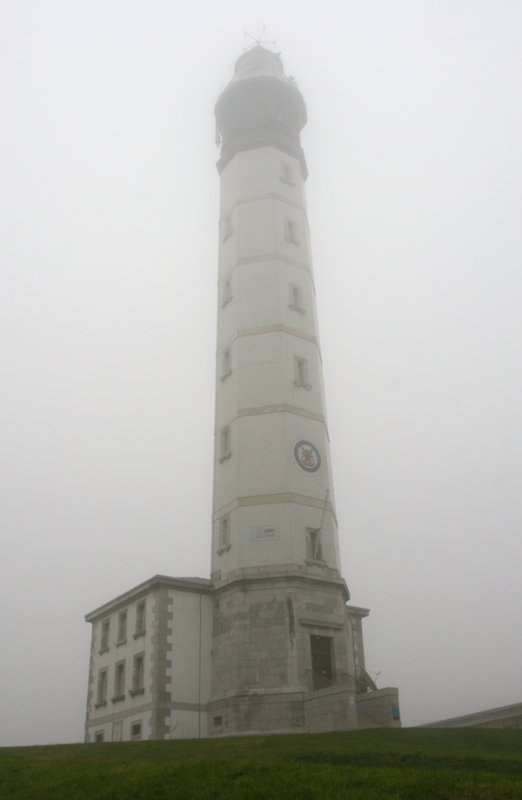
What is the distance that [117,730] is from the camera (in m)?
36.9

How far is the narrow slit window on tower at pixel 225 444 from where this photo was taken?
4019cm

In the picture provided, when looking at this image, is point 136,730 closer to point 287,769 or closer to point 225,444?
point 225,444

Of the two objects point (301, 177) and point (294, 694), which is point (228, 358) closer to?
point (301, 177)

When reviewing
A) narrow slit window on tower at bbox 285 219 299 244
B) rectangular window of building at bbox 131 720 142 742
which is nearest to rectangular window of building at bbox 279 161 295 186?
narrow slit window on tower at bbox 285 219 299 244

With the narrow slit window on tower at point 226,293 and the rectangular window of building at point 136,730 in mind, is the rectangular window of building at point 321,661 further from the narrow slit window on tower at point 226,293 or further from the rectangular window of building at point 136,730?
the narrow slit window on tower at point 226,293

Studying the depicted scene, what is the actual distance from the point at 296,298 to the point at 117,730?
26017 millimetres

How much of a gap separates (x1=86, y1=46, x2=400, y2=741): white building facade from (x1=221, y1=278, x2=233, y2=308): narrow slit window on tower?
0.31 feet

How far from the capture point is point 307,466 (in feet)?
128

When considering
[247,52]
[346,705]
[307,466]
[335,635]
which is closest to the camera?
[346,705]

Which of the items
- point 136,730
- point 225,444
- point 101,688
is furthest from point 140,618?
point 225,444

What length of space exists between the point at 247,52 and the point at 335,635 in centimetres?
4734

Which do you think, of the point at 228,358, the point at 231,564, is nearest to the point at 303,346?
the point at 228,358

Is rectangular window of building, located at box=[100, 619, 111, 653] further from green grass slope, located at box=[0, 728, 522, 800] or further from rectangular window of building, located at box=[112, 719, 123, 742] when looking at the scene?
green grass slope, located at box=[0, 728, 522, 800]

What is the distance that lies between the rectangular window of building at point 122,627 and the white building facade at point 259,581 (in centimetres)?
33
